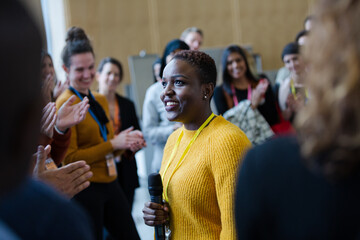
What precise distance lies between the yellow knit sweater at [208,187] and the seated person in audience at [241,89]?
5.85 feet

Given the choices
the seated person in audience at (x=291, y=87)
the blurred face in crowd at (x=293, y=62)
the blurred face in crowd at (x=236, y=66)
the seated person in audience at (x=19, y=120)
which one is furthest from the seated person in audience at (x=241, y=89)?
the seated person in audience at (x=19, y=120)

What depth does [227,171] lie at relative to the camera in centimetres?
168

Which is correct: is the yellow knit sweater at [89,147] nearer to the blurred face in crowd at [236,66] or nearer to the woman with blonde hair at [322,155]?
the blurred face in crowd at [236,66]

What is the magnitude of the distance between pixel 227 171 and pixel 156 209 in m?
0.38

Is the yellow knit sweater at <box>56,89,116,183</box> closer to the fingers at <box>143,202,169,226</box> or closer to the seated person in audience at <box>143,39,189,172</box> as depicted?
the seated person in audience at <box>143,39,189,172</box>

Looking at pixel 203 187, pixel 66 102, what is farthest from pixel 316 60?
pixel 66 102

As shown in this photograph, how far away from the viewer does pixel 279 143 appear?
33.4 inches

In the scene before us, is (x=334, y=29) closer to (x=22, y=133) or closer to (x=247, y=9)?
(x=22, y=133)

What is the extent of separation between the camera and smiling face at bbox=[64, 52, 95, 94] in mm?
2982

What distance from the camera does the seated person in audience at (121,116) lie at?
3.74 metres

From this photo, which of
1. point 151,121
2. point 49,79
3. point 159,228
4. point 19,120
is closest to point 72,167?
point 159,228

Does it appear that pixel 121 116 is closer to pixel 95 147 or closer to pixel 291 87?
pixel 95 147

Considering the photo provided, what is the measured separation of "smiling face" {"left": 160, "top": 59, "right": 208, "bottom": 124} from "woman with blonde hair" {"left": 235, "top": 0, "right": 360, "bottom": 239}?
115 centimetres

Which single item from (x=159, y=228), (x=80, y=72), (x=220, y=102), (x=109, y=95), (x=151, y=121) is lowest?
(x=159, y=228)
